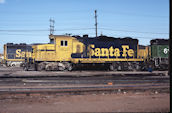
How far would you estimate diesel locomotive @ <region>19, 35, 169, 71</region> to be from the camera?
1955 centimetres

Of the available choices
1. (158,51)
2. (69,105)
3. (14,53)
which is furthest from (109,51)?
(14,53)

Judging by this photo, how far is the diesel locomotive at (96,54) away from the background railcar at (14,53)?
9.19 m

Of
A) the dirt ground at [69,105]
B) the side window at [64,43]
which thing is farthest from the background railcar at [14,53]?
the dirt ground at [69,105]

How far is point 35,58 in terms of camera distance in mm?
19609

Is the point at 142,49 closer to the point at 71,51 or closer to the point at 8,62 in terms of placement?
the point at 71,51

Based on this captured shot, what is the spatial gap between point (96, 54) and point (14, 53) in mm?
15328

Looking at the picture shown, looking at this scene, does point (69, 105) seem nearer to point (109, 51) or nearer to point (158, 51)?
point (109, 51)

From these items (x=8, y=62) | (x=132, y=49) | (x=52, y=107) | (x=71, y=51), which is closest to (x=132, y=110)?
(x=52, y=107)

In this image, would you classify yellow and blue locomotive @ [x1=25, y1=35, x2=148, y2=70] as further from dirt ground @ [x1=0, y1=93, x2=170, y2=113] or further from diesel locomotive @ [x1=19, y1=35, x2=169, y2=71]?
dirt ground @ [x1=0, y1=93, x2=170, y2=113]

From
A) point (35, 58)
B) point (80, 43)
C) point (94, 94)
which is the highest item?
point (80, 43)

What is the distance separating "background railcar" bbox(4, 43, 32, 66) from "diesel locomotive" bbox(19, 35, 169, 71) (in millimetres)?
9186

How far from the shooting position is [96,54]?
2047cm

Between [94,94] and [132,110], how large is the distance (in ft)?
9.01

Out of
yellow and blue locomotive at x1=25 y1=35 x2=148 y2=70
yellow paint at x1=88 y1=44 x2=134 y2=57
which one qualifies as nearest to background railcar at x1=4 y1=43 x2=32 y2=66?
yellow and blue locomotive at x1=25 y1=35 x2=148 y2=70
